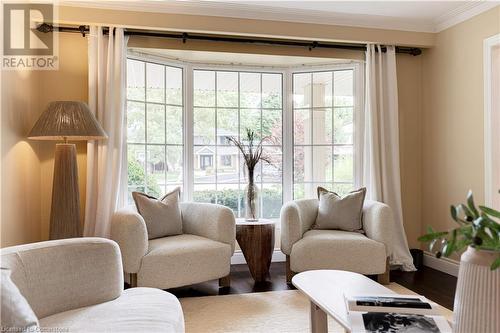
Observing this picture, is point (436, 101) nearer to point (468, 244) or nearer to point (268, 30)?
point (268, 30)

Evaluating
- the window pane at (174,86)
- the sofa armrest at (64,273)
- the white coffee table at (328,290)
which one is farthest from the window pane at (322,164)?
the sofa armrest at (64,273)

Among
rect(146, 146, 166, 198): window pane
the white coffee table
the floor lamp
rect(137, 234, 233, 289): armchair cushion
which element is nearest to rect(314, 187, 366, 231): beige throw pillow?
rect(137, 234, 233, 289): armchair cushion

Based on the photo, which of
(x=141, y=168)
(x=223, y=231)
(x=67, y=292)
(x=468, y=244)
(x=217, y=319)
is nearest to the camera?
(x=468, y=244)

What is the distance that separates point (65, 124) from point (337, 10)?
2.59 meters

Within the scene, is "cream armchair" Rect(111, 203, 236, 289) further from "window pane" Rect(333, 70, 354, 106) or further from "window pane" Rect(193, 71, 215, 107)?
"window pane" Rect(333, 70, 354, 106)

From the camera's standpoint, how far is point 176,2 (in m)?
3.52

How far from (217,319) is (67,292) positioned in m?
1.20

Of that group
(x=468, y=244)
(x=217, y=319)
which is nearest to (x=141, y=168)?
(x=217, y=319)

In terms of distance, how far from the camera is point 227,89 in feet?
14.6

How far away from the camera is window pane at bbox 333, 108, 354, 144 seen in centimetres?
443

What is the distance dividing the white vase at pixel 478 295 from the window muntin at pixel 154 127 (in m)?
3.28

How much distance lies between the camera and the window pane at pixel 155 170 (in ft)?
13.5

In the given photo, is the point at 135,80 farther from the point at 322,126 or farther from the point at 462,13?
the point at 462,13

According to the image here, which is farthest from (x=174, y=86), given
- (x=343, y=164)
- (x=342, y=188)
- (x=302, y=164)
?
(x=342, y=188)
